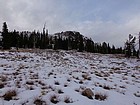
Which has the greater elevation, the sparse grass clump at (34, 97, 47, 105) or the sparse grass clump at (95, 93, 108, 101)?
the sparse grass clump at (34, 97, 47, 105)

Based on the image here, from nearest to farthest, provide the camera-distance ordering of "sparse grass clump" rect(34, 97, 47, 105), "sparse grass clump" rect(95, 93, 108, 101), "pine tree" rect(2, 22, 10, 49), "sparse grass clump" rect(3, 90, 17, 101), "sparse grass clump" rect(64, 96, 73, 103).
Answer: "sparse grass clump" rect(34, 97, 47, 105), "sparse grass clump" rect(3, 90, 17, 101), "sparse grass clump" rect(64, 96, 73, 103), "sparse grass clump" rect(95, 93, 108, 101), "pine tree" rect(2, 22, 10, 49)

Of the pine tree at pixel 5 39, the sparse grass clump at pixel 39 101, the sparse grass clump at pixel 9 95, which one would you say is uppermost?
the pine tree at pixel 5 39

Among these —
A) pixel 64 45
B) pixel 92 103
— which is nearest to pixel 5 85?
pixel 92 103

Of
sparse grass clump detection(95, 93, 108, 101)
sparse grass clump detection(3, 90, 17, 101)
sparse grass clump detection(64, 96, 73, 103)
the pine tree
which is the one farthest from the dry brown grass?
the pine tree

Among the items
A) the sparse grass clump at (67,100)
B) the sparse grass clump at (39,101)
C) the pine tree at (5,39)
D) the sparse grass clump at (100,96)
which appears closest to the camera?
the sparse grass clump at (39,101)

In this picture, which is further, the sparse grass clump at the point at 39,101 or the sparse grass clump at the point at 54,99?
the sparse grass clump at the point at 54,99

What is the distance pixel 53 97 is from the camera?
7.71m

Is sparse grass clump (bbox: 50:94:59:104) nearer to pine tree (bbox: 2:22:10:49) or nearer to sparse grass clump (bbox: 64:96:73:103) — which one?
sparse grass clump (bbox: 64:96:73:103)

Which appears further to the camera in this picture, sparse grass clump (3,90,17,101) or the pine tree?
the pine tree

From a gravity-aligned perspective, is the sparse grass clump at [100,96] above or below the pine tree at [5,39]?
below

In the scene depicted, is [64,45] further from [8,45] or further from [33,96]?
[33,96]

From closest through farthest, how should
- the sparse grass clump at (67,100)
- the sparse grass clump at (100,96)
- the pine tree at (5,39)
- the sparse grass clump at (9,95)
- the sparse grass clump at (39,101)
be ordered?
the sparse grass clump at (39,101) → the sparse grass clump at (9,95) → the sparse grass clump at (67,100) → the sparse grass clump at (100,96) → the pine tree at (5,39)

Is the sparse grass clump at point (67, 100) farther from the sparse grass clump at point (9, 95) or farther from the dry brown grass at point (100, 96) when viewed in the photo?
the sparse grass clump at point (9, 95)

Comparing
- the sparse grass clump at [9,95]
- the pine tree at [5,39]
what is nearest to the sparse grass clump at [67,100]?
the sparse grass clump at [9,95]
